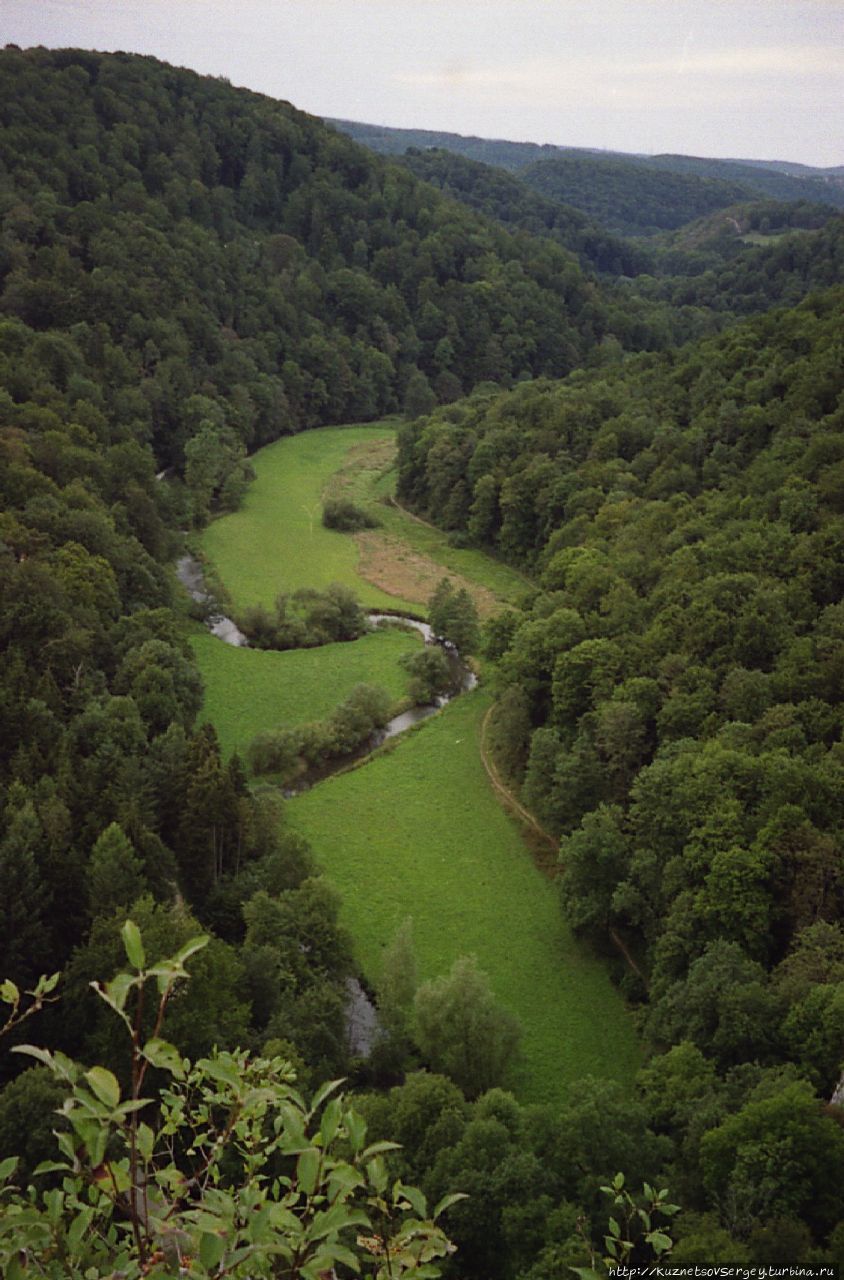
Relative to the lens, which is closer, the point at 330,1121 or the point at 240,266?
the point at 330,1121

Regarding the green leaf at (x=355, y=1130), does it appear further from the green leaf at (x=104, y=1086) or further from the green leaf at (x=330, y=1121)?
the green leaf at (x=104, y=1086)

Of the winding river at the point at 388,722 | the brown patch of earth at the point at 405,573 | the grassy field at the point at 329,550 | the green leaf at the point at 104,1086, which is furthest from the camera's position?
the grassy field at the point at 329,550

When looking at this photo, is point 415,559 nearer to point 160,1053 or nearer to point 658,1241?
point 658,1241

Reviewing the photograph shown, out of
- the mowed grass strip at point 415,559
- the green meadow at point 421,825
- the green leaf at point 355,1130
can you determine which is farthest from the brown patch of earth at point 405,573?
the green leaf at point 355,1130

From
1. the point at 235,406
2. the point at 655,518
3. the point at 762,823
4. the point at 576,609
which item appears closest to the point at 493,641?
the point at 576,609

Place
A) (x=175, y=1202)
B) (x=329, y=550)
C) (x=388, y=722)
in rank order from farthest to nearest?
(x=329, y=550), (x=388, y=722), (x=175, y=1202)

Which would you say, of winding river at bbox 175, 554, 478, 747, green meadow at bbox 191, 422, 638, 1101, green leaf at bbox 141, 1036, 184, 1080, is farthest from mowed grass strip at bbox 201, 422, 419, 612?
green leaf at bbox 141, 1036, 184, 1080

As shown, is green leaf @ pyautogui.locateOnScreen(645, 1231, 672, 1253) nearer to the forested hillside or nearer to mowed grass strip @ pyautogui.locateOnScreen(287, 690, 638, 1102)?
mowed grass strip @ pyautogui.locateOnScreen(287, 690, 638, 1102)

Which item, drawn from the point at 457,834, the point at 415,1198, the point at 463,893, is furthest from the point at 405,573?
the point at 415,1198
